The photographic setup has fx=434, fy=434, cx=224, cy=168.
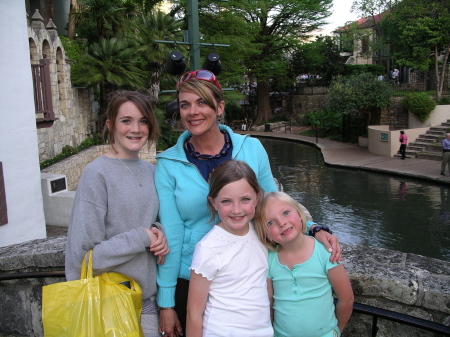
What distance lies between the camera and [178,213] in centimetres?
197

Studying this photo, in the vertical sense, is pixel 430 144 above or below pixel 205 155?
below

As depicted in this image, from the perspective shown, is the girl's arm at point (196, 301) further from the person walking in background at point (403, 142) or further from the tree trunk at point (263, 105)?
the tree trunk at point (263, 105)

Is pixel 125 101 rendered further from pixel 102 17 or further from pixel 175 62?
pixel 102 17

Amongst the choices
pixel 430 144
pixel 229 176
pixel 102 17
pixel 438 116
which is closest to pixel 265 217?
pixel 229 176

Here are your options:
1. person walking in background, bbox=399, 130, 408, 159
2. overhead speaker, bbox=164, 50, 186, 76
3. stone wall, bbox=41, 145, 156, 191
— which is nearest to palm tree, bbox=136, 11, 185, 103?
stone wall, bbox=41, 145, 156, 191

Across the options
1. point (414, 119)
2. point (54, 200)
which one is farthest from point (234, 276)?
point (414, 119)

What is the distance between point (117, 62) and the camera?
16.4m

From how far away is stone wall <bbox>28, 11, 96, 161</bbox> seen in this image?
12297 millimetres

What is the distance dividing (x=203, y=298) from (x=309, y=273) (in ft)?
1.54

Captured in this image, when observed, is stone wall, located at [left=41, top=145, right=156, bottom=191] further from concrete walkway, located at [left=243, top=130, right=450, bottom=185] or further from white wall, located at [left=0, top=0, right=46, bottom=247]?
concrete walkway, located at [left=243, top=130, right=450, bottom=185]

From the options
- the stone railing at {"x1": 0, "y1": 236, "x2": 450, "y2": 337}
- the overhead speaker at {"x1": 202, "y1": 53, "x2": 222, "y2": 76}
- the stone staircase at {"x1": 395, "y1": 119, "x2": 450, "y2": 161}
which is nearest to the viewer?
the stone railing at {"x1": 0, "y1": 236, "x2": 450, "y2": 337}

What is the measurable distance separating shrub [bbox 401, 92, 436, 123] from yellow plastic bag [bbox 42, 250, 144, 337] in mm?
22947

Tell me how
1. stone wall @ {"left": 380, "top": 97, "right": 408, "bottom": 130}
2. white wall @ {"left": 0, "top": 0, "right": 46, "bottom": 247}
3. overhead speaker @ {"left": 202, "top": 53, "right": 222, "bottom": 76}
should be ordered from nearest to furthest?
white wall @ {"left": 0, "top": 0, "right": 46, "bottom": 247} → overhead speaker @ {"left": 202, "top": 53, "right": 222, "bottom": 76} → stone wall @ {"left": 380, "top": 97, "right": 408, "bottom": 130}

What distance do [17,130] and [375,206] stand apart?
30.7 ft
